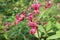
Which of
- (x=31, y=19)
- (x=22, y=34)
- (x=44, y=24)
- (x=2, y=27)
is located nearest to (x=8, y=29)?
(x=2, y=27)

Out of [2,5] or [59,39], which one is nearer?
[59,39]

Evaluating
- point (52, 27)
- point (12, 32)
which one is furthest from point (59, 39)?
point (12, 32)

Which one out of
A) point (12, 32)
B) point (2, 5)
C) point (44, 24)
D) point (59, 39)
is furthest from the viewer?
point (2, 5)

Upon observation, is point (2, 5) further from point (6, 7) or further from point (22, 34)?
point (22, 34)

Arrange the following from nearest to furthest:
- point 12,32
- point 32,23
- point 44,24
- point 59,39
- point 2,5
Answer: point 32,23, point 59,39, point 44,24, point 12,32, point 2,5

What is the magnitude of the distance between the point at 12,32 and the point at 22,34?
7.6 inches

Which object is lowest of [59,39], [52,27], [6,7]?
[59,39]

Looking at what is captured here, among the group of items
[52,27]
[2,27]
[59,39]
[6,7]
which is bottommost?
[59,39]

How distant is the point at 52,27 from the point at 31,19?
66 cm

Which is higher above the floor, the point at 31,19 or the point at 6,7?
the point at 6,7

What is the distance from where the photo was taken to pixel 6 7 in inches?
157

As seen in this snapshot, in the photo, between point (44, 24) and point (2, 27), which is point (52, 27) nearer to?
point (44, 24)

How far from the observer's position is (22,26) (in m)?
2.54

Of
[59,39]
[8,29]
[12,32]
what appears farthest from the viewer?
[8,29]
